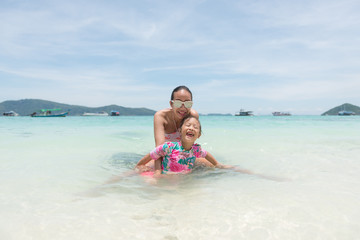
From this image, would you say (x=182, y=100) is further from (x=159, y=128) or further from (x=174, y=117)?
(x=159, y=128)

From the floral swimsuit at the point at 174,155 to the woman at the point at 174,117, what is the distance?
1.39 ft

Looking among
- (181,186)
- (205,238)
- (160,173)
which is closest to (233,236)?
(205,238)

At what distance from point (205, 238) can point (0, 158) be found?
590 centimetres

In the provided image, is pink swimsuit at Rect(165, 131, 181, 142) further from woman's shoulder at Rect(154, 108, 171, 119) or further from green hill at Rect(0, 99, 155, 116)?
green hill at Rect(0, 99, 155, 116)

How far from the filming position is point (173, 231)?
215 cm

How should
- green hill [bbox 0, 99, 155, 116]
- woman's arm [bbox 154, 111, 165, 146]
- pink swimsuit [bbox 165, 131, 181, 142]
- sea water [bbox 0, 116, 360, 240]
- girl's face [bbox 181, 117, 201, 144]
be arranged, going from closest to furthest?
1. sea water [bbox 0, 116, 360, 240]
2. girl's face [bbox 181, 117, 201, 144]
3. woman's arm [bbox 154, 111, 165, 146]
4. pink swimsuit [bbox 165, 131, 181, 142]
5. green hill [bbox 0, 99, 155, 116]

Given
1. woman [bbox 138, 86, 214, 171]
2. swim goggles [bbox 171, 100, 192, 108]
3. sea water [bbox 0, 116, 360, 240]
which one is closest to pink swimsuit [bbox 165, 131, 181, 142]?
woman [bbox 138, 86, 214, 171]

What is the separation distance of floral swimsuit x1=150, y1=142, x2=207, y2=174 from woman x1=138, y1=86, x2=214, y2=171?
1.39 feet

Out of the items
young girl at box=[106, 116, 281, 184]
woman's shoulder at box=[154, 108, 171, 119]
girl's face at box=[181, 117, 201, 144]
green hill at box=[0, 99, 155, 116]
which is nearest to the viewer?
girl's face at box=[181, 117, 201, 144]

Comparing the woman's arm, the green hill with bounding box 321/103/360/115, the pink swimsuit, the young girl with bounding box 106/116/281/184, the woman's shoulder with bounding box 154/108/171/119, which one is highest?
the green hill with bounding box 321/103/360/115

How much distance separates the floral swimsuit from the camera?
4.09 meters

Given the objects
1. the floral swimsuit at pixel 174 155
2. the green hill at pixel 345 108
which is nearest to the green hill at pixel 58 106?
the green hill at pixel 345 108

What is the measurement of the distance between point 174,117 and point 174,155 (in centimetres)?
99

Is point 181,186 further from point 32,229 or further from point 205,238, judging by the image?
point 32,229
